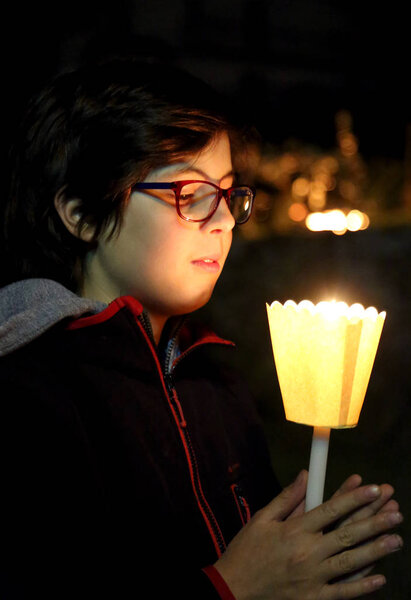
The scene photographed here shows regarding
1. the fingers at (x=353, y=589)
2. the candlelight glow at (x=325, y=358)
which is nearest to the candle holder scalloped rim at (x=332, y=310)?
the candlelight glow at (x=325, y=358)

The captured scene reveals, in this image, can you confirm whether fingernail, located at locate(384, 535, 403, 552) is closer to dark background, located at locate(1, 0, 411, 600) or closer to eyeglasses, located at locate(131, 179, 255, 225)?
eyeglasses, located at locate(131, 179, 255, 225)

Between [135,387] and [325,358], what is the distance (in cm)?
37

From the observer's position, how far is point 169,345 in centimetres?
137

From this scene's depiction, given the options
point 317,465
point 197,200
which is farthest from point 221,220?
point 317,465

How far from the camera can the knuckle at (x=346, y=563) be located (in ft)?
3.27

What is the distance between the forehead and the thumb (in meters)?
0.55

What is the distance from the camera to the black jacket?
39.9 inches

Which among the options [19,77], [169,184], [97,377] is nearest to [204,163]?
[169,184]

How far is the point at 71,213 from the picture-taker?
4.40ft

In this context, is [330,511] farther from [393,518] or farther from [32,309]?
[32,309]

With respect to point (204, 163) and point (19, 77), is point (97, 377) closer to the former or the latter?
point (204, 163)

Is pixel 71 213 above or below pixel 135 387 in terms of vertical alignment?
above

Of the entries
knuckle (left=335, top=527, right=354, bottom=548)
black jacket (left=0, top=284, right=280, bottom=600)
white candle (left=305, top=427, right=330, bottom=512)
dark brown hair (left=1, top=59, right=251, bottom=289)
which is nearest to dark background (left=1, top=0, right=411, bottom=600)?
dark brown hair (left=1, top=59, right=251, bottom=289)

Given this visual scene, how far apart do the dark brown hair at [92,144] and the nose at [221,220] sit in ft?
0.37
